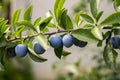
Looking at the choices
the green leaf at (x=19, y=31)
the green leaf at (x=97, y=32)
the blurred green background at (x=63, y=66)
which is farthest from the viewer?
the blurred green background at (x=63, y=66)

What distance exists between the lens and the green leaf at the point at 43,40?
2.52ft

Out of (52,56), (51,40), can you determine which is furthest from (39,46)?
(52,56)

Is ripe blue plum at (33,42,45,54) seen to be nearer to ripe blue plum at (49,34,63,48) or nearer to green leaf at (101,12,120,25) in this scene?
ripe blue plum at (49,34,63,48)

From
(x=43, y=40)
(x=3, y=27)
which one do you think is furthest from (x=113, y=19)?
(x=3, y=27)

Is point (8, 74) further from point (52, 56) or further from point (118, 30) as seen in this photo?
point (118, 30)

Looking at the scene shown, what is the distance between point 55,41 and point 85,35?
74mm

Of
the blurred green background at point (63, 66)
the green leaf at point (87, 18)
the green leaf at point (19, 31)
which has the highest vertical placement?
the green leaf at point (87, 18)

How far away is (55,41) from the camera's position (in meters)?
0.80

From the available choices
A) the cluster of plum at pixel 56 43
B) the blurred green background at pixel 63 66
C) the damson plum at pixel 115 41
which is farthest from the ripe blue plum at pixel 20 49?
the blurred green background at pixel 63 66

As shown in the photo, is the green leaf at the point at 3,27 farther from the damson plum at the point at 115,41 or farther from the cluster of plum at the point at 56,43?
the damson plum at the point at 115,41

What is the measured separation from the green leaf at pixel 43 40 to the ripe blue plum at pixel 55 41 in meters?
0.02

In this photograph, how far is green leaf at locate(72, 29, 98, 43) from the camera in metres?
0.77

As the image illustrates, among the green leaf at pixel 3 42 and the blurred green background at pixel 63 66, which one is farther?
the blurred green background at pixel 63 66

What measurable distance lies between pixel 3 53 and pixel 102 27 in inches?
10.6
